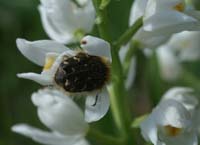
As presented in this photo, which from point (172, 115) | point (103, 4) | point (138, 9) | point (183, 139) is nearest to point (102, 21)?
point (103, 4)

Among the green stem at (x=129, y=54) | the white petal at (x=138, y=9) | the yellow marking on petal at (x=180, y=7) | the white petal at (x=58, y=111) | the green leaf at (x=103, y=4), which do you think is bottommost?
the white petal at (x=58, y=111)

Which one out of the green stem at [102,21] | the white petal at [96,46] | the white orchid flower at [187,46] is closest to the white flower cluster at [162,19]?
the green stem at [102,21]

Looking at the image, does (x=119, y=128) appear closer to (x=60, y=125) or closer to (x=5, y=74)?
(x=60, y=125)

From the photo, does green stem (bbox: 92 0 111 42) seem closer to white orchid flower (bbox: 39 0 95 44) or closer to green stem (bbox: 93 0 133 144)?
green stem (bbox: 93 0 133 144)

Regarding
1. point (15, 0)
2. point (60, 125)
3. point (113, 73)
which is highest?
point (113, 73)

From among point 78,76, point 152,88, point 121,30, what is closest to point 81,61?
point 78,76

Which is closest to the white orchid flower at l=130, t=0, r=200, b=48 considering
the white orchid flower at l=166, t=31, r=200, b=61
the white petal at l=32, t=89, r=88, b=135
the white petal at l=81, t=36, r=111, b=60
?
the white petal at l=81, t=36, r=111, b=60

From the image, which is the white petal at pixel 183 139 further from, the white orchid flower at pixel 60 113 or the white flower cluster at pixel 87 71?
the white orchid flower at pixel 60 113
